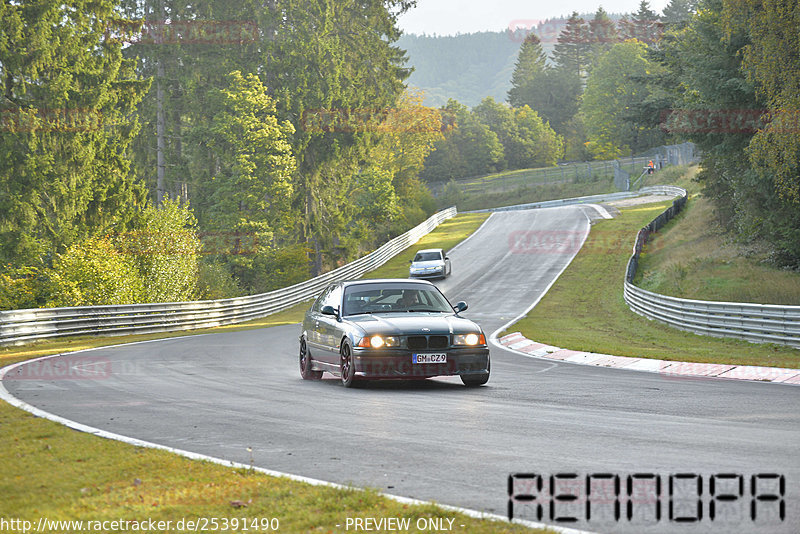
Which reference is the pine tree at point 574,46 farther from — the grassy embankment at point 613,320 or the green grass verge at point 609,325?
the green grass verge at point 609,325

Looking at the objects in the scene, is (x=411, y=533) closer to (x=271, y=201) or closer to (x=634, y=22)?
(x=271, y=201)

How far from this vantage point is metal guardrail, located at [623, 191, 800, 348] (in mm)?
19984

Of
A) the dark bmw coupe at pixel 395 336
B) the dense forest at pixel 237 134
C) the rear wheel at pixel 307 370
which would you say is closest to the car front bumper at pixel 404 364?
the dark bmw coupe at pixel 395 336

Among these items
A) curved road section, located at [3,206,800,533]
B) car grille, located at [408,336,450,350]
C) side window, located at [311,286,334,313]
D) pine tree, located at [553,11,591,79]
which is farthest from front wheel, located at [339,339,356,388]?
pine tree, located at [553,11,591,79]

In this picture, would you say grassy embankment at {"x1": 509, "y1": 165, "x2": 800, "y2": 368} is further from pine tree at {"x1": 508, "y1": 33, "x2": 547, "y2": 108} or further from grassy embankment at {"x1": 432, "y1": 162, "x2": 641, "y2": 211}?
pine tree at {"x1": 508, "y1": 33, "x2": 547, "y2": 108}

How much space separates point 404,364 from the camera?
1227cm

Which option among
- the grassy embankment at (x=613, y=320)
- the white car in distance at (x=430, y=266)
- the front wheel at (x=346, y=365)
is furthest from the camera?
the white car in distance at (x=430, y=266)

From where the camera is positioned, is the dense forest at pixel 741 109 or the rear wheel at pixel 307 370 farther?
the dense forest at pixel 741 109

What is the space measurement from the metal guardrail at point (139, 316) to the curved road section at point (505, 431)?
7.64m

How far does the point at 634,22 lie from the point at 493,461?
170681mm

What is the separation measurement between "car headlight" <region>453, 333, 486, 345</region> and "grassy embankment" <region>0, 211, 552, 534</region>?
560 cm

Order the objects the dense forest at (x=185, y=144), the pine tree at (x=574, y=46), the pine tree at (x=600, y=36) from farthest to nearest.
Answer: the pine tree at (x=574, y=46) → the pine tree at (x=600, y=36) → the dense forest at (x=185, y=144)

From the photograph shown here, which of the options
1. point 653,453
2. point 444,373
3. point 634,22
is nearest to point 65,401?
point 444,373

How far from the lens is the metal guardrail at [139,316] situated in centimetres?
2397
